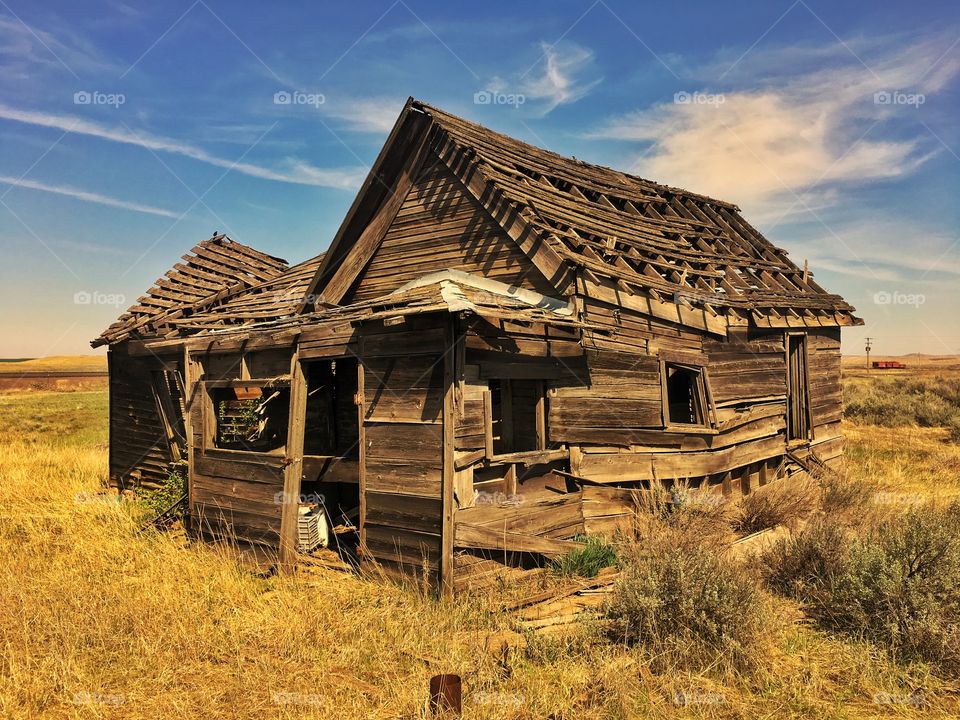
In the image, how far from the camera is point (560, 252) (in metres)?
8.19

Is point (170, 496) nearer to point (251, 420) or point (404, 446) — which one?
point (251, 420)

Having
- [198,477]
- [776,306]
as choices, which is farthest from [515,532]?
[776,306]

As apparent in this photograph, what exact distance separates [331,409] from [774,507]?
7697 millimetres

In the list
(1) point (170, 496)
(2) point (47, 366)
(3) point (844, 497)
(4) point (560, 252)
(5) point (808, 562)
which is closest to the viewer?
(5) point (808, 562)

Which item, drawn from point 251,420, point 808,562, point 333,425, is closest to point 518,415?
point 333,425

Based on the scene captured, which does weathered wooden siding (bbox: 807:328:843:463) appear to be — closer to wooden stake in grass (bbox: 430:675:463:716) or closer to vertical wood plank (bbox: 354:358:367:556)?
vertical wood plank (bbox: 354:358:367:556)

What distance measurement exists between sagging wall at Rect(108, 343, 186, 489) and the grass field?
14.7ft

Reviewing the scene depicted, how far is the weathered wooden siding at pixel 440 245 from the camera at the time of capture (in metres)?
9.10

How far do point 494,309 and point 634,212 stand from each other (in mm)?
5957

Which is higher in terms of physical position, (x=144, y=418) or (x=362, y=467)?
(x=144, y=418)

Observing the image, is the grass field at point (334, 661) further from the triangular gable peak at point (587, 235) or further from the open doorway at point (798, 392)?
the open doorway at point (798, 392)

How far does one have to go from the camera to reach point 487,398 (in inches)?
285

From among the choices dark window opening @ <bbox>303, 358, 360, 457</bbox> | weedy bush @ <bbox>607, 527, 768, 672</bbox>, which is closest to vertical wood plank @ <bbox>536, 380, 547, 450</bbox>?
weedy bush @ <bbox>607, 527, 768, 672</bbox>

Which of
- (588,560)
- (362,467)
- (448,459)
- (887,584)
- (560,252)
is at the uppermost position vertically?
(560,252)
